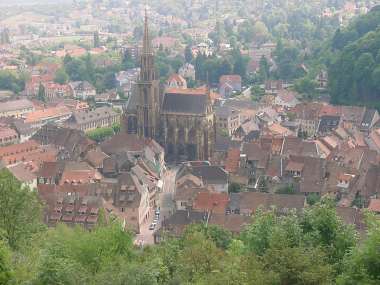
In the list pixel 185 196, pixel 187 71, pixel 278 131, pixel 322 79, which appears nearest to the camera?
pixel 185 196

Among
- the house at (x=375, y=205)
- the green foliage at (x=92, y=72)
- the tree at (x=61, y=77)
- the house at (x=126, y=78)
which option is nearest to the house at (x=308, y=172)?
the house at (x=375, y=205)

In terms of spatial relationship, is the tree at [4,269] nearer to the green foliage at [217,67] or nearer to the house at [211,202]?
the house at [211,202]

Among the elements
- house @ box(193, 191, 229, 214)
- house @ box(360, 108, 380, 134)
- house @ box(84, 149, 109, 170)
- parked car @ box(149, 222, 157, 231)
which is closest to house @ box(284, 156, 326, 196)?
house @ box(193, 191, 229, 214)

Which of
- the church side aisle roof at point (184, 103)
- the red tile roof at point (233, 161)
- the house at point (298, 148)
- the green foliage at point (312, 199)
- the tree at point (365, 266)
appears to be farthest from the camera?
the church side aisle roof at point (184, 103)

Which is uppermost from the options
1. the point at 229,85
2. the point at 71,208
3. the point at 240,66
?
the point at 71,208

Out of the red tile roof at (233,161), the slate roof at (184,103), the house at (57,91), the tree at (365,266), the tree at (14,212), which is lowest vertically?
the house at (57,91)

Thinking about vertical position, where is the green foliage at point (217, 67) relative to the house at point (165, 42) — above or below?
above

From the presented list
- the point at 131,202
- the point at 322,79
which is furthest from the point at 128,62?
the point at 131,202

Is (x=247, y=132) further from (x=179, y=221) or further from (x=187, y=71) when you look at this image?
(x=187, y=71)
